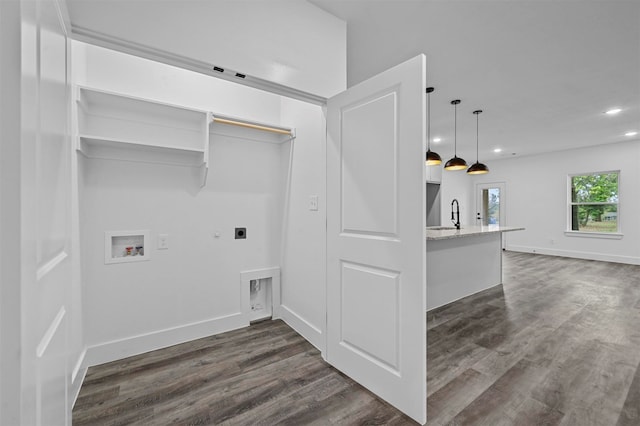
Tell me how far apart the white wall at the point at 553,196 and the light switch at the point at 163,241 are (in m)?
7.38

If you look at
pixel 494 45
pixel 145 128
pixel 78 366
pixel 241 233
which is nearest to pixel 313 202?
pixel 241 233

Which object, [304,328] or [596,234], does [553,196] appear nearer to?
[596,234]

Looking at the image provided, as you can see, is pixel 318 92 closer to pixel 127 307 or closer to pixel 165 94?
pixel 165 94

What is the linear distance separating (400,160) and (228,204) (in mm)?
1749

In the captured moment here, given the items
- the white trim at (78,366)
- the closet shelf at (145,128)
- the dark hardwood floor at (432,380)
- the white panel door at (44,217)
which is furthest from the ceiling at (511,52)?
the white trim at (78,366)

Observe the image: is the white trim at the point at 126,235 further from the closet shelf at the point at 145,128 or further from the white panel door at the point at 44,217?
the white panel door at the point at 44,217

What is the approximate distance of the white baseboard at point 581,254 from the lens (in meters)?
5.91

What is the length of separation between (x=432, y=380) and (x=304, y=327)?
1120mm

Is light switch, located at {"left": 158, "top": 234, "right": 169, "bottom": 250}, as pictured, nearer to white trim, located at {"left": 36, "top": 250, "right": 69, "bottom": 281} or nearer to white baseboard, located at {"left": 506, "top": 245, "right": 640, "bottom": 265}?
white trim, located at {"left": 36, "top": 250, "right": 69, "bottom": 281}

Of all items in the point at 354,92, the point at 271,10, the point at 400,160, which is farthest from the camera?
the point at 354,92

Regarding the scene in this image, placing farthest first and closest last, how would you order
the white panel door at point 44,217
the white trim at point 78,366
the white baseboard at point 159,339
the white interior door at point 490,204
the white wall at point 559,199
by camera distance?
the white interior door at point 490,204
the white wall at point 559,199
the white baseboard at point 159,339
the white trim at point 78,366
the white panel door at point 44,217

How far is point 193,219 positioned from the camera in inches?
98.5

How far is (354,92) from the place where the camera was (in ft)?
6.08

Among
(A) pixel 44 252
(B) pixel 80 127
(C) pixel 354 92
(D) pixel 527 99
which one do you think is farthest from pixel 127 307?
(D) pixel 527 99
